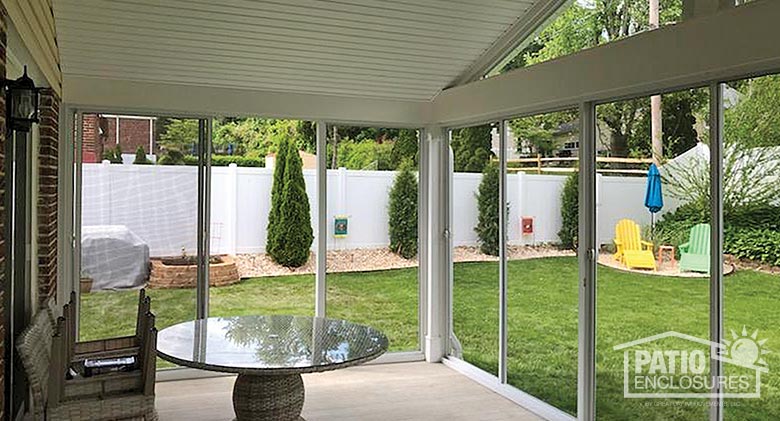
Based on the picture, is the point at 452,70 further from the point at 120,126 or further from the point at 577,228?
the point at 120,126

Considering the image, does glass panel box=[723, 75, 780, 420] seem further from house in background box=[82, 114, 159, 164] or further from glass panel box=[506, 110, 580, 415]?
house in background box=[82, 114, 159, 164]

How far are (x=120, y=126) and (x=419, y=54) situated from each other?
233cm

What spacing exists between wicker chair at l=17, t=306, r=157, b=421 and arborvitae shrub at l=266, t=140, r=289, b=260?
7.22ft

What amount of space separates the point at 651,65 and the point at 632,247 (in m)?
1.03

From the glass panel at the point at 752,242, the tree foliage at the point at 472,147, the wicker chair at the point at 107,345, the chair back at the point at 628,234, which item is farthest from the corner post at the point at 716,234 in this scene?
the wicker chair at the point at 107,345

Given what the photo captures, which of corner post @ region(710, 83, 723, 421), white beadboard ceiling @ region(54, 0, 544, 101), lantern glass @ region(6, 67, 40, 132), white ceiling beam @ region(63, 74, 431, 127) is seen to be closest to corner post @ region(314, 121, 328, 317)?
white ceiling beam @ region(63, 74, 431, 127)

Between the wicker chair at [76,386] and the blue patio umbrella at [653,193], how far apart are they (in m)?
2.70

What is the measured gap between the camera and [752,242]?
10.4 feet

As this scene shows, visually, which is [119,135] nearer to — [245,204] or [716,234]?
[245,204]

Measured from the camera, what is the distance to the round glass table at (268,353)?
335cm

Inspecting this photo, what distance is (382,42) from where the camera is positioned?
4.88 meters

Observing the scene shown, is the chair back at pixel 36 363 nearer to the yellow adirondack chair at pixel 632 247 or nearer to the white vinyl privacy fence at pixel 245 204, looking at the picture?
the white vinyl privacy fence at pixel 245 204

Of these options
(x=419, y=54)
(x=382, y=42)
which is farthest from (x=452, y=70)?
(x=382, y=42)

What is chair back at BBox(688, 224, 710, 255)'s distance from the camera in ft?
11.1
